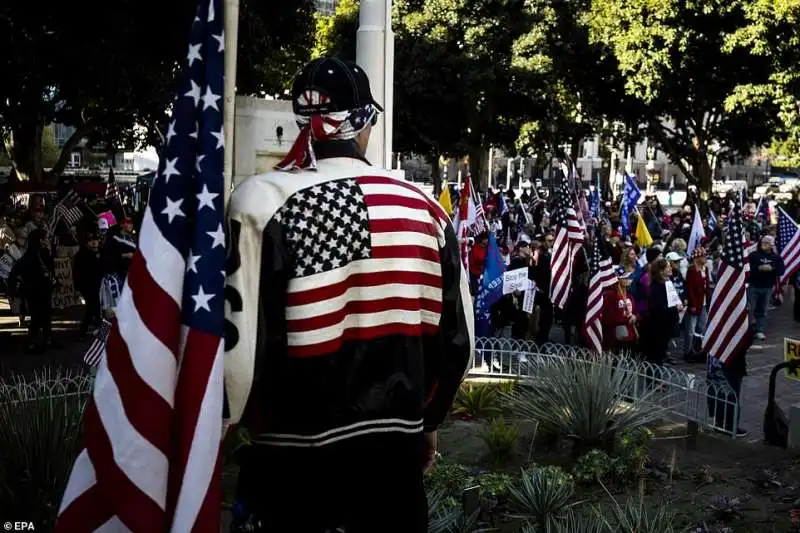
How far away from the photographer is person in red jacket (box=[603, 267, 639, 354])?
11.1 meters

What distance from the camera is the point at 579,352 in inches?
378

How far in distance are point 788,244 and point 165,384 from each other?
14.5 metres

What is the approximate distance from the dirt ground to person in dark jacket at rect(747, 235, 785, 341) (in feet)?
23.7

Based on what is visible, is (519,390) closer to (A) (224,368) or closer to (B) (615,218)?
(A) (224,368)

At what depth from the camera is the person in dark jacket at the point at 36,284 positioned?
12.4 meters

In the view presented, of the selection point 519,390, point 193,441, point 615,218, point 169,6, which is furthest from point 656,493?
point 615,218

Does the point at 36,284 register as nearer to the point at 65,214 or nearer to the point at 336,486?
the point at 65,214

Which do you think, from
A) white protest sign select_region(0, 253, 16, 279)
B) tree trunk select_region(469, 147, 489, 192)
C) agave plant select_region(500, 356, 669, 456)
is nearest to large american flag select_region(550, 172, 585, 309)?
agave plant select_region(500, 356, 669, 456)

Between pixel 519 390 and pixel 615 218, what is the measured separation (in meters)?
17.0

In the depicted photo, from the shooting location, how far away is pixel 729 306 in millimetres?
8992

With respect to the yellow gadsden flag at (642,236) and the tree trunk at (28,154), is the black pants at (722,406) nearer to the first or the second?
the yellow gadsden flag at (642,236)

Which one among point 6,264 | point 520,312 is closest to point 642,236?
point 520,312

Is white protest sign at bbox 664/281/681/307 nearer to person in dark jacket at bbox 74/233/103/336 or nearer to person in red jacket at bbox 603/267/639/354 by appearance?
person in red jacket at bbox 603/267/639/354

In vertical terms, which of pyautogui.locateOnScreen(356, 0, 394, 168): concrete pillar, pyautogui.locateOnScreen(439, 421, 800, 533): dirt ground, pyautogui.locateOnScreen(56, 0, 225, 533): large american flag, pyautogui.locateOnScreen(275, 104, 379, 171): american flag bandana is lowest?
pyautogui.locateOnScreen(439, 421, 800, 533): dirt ground
